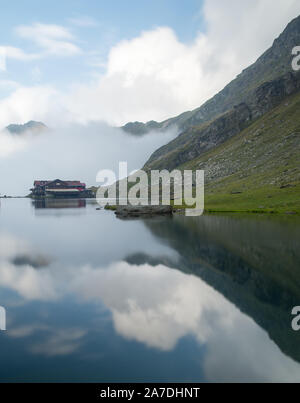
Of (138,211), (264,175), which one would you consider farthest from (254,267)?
(264,175)

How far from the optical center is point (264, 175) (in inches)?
5807

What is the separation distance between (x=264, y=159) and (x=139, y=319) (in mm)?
163191

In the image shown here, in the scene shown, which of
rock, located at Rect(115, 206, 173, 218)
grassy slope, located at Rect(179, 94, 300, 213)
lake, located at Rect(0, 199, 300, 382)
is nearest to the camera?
lake, located at Rect(0, 199, 300, 382)

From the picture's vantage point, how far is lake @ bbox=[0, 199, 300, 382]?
15800mm

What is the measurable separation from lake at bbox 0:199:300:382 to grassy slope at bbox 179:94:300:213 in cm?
6352

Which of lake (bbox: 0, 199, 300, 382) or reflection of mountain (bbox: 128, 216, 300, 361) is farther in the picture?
reflection of mountain (bbox: 128, 216, 300, 361)

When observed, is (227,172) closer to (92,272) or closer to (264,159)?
(264,159)

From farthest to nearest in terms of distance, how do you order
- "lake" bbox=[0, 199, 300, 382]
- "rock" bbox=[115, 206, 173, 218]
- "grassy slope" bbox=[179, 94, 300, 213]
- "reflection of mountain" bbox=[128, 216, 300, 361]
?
1. "rock" bbox=[115, 206, 173, 218]
2. "grassy slope" bbox=[179, 94, 300, 213]
3. "reflection of mountain" bbox=[128, 216, 300, 361]
4. "lake" bbox=[0, 199, 300, 382]

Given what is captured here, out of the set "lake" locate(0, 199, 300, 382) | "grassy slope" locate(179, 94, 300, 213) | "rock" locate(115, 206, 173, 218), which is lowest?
"lake" locate(0, 199, 300, 382)

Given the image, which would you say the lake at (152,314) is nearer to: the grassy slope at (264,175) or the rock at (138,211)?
the rock at (138,211)

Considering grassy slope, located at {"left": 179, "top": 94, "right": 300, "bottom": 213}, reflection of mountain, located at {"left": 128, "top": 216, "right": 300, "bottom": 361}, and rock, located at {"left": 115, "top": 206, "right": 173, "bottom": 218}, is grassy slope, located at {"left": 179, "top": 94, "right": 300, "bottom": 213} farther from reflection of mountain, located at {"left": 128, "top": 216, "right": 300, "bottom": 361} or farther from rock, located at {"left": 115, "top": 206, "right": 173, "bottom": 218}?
reflection of mountain, located at {"left": 128, "top": 216, "right": 300, "bottom": 361}

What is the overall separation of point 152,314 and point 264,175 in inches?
5412

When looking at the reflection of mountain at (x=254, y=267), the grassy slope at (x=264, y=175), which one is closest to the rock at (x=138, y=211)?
the grassy slope at (x=264, y=175)

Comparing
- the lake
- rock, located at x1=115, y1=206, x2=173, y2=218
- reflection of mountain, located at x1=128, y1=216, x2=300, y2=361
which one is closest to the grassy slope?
rock, located at x1=115, y1=206, x2=173, y2=218
